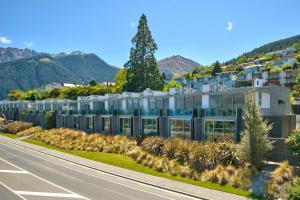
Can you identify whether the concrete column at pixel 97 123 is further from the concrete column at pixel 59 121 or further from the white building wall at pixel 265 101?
the white building wall at pixel 265 101

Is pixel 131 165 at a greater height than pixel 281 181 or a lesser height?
lesser

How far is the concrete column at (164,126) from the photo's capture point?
1804 inches

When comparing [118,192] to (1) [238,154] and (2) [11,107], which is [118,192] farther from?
(2) [11,107]

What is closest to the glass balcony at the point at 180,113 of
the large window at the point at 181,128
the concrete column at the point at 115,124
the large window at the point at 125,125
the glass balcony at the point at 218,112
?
the large window at the point at 181,128

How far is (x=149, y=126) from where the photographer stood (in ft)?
162

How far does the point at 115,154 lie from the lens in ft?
137

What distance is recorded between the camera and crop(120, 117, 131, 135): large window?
2129 inches

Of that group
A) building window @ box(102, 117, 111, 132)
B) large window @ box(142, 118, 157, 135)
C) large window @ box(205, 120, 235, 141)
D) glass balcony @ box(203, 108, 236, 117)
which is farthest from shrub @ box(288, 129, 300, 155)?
building window @ box(102, 117, 111, 132)

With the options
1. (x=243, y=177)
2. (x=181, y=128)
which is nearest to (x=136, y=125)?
(x=181, y=128)

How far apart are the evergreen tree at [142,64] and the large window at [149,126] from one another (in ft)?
73.7

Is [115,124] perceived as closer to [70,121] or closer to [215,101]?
[70,121]

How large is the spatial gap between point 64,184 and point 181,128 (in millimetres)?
20187

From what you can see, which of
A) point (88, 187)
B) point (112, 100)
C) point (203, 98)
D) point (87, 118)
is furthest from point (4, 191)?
point (87, 118)

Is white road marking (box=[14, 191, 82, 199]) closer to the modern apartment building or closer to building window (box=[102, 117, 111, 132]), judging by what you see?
the modern apartment building
